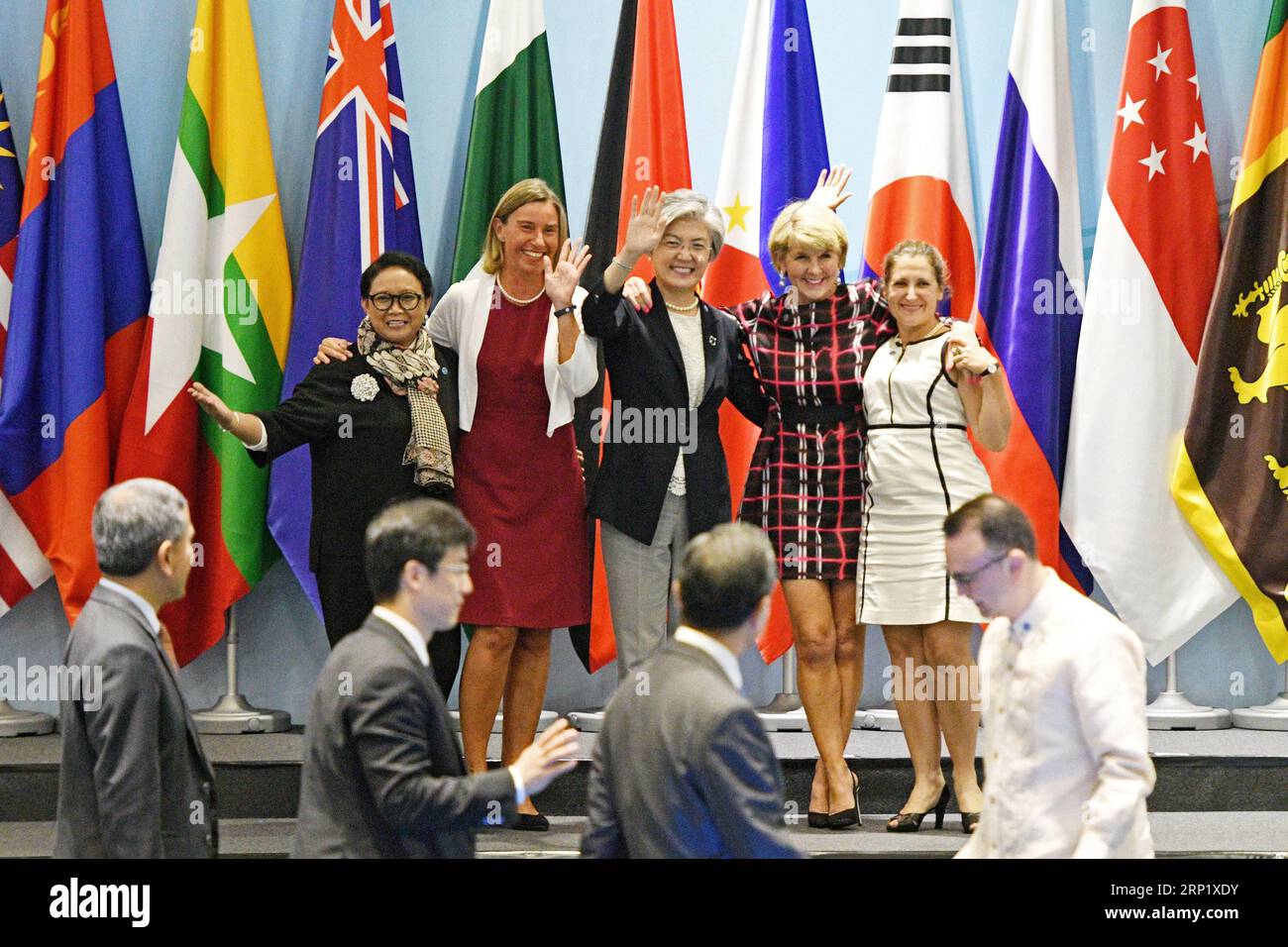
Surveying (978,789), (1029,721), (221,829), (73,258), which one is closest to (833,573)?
(978,789)

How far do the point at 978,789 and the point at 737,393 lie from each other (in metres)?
1.40

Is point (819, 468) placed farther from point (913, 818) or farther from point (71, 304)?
point (71, 304)

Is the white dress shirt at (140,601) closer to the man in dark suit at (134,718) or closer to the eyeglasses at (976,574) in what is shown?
the man in dark suit at (134,718)

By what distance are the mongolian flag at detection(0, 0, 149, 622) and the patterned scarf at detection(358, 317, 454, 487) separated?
1620 mm

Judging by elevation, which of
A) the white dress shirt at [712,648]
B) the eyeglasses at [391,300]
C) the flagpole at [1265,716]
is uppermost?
the eyeglasses at [391,300]

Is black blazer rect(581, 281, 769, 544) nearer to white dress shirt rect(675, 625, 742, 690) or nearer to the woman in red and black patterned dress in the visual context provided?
the woman in red and black patterned dress

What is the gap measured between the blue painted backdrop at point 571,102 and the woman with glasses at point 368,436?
160 centimetres

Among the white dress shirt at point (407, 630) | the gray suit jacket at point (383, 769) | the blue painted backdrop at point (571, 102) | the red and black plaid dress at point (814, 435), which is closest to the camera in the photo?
the gray suit jacket at point (383, 769)

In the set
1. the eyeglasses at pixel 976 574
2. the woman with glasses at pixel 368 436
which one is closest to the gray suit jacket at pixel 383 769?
the eyeglasses at pixel 976 574

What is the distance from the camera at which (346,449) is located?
445 centimetres

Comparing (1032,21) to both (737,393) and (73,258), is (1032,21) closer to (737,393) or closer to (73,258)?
(737,393)

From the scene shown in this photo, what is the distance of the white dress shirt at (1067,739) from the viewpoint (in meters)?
2.65

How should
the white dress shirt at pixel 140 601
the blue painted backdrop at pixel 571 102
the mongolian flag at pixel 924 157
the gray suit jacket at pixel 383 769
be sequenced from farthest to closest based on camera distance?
the blue painted backdrop at pixel 571 102
the mongolian flag at pixel 924 157
the white dress shirt at pixel 140 601
the gray suit jacket at pixel 383 769

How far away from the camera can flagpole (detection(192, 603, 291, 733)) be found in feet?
18.4
